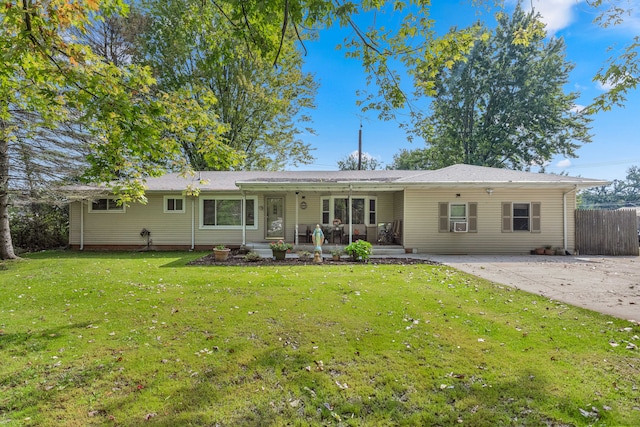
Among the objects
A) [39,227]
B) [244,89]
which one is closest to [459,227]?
[244,89]

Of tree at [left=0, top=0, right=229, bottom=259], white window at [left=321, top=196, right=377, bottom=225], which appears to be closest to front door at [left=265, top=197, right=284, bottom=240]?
white window at [left=321, top=196, right=377, bottom=225]

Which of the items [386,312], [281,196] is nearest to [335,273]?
[386,312]

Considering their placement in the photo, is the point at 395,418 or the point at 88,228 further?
the point at 88,228

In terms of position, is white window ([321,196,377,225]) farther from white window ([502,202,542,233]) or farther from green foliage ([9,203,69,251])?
green foliage ([9,203,69,251])

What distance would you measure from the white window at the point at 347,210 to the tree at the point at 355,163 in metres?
22.5

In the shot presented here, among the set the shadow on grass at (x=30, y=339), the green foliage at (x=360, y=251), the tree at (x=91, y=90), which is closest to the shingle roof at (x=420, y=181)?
the green foliage at (x=360, y=251)

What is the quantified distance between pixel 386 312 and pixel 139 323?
147 inches

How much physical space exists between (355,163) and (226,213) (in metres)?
25.8

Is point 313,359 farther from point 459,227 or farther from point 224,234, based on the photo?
point 224,234

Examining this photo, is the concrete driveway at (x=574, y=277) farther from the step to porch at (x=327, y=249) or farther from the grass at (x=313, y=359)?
the step to porch at (x=327, y=249)

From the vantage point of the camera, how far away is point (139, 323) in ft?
14.8

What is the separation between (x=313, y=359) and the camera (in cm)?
345

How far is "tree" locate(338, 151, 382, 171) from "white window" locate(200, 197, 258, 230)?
78.8ft

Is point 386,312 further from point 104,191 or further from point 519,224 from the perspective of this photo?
point 104,191
